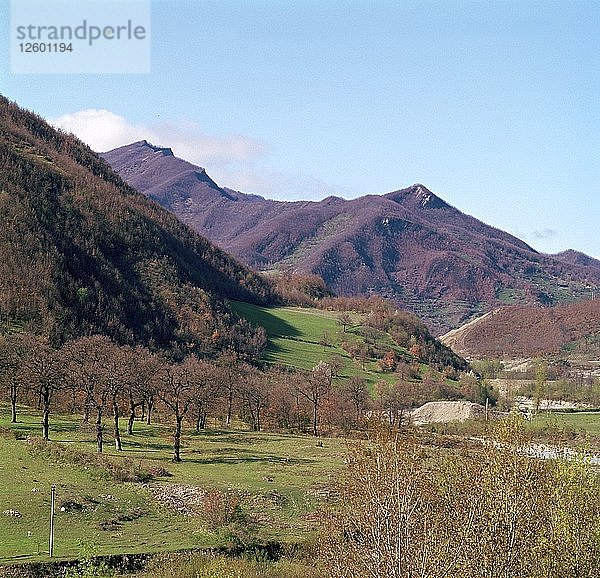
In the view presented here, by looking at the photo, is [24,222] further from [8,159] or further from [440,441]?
[440,441]

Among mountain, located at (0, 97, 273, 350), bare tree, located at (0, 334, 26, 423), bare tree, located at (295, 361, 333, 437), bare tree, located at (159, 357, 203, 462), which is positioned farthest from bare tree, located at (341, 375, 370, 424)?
bare tree, located at (0, 334, 26, 423)

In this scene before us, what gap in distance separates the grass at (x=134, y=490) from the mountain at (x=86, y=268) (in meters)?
52.7

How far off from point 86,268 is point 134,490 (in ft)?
355

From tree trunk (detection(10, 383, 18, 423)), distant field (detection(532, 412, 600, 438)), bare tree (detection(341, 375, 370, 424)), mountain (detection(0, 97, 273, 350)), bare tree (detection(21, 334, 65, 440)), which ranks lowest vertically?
distant field (detection(532, 412, 600, 438))

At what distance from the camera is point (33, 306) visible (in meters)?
124

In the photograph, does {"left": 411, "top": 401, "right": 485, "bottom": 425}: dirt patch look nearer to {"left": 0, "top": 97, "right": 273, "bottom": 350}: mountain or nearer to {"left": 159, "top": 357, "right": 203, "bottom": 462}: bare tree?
{"left": 159, "top": 357, "right": 203, "bottom": 462}: bare tree

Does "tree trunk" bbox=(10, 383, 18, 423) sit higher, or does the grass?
"tree trunk" bbox=(10, 383, 18, 423)

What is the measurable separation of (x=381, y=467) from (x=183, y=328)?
12905 centimetres

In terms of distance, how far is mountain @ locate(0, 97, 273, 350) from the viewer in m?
129

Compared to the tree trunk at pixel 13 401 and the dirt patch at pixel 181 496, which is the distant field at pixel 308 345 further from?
the dirt patch at pixel 181 496

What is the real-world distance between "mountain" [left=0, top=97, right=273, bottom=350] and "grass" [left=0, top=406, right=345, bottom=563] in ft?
173

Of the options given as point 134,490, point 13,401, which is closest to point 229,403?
point 13,401

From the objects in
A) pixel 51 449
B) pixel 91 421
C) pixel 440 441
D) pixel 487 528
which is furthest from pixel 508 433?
pixel 91 421

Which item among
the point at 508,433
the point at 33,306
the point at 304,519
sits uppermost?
the point at 33,306
